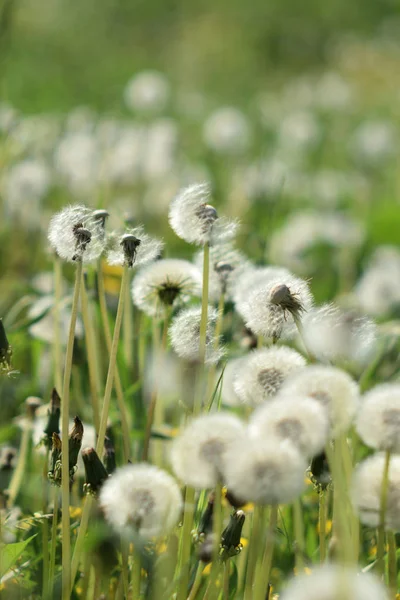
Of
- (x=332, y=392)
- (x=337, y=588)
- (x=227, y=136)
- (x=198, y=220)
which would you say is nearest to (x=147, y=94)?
(x=227, y=136)

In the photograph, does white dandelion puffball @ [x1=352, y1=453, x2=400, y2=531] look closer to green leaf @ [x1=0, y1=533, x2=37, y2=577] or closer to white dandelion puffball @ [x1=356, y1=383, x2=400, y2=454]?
white dandelion puffball @ [x1=356, y1=383, x2=400, y2=454]

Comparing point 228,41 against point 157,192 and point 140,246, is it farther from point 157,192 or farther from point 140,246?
point 140,246

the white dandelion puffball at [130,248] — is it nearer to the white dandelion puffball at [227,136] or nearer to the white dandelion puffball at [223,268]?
the white dandelion puffball at [223,268]

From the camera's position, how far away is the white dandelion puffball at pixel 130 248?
0.87m

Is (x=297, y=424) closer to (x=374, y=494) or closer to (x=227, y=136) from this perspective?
(x=374, y=494)

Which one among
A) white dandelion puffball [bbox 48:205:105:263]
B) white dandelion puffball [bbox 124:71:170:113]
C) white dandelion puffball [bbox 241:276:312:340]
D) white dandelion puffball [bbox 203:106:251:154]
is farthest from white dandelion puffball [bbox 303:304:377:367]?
white dandelion puffball [bbox 203:106:251:154]

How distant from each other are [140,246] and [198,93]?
671cm

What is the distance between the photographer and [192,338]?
97 centimetres

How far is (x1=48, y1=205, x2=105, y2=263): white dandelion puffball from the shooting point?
33.8 inches

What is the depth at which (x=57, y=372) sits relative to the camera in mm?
1204

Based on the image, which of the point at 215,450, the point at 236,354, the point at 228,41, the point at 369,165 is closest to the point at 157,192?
the point at 369,165

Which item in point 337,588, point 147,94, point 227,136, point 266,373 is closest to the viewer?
point 337,588

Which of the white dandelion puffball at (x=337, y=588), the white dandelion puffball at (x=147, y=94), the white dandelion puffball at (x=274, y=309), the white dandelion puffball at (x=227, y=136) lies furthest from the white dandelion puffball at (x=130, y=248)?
the white dandelion puffball at (x=227, y=136)

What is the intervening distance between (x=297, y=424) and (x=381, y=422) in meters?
0.08
